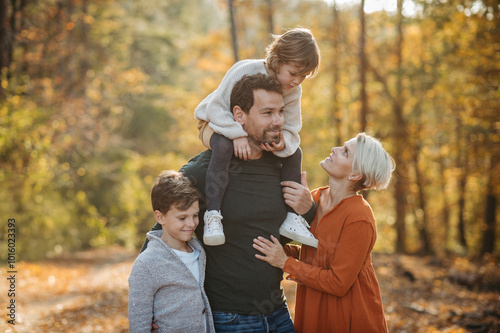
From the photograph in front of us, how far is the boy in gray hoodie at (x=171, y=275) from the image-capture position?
92.7 inches

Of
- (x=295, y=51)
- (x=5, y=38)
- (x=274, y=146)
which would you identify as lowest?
(x=274, y=146)

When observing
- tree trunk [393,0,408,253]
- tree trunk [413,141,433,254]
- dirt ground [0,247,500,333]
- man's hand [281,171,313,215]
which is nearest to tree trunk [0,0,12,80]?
dirt ground [0,247,500,333]

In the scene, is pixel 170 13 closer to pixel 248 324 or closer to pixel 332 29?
pixel 332 29

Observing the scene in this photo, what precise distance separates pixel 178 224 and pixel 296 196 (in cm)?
74

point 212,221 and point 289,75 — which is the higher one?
point 289,75

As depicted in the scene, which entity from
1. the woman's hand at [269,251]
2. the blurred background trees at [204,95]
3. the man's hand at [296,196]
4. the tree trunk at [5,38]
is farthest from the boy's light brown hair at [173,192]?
the tree trunk at [5,38]

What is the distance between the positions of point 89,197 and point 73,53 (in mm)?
5061

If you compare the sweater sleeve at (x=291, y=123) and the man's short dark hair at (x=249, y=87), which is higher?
the man's short dark hair at (x=249, y=87)

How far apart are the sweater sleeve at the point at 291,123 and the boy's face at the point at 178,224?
657 millimetres

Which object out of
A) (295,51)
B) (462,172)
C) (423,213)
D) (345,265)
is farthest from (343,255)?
(423,213)

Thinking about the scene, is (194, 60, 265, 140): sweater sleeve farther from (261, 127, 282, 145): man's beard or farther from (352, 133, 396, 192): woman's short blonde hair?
(352, 133, 396, 192): woman's short blonde hair

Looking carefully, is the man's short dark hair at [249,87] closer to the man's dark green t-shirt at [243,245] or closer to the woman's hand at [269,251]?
the man's dark green t-shirt at [243,245]

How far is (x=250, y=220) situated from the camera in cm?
255

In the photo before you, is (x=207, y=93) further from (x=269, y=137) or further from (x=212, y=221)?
(x=212, y=221)
